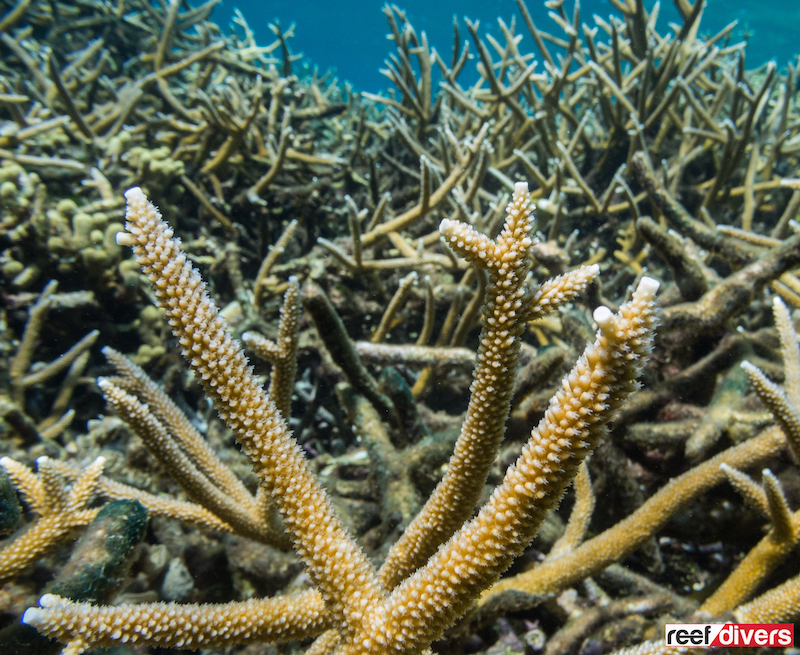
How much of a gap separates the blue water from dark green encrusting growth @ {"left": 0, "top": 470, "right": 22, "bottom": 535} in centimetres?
4508

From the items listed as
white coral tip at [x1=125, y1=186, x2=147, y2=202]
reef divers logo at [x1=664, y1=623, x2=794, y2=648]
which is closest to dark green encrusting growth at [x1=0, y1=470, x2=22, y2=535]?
white coral tip at [x1=125, y1=186, x2=147, y2=202]

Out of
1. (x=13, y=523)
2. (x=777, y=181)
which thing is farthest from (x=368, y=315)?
(x=777, y=181)

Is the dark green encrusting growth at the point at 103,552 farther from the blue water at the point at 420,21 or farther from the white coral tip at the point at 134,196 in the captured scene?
the blue water at the point at 420,21

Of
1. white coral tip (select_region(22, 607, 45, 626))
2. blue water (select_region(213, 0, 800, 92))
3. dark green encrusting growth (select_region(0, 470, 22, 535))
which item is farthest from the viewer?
blue water (select_region(213, 0, 800, 92))

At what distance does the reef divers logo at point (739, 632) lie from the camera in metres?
1.52

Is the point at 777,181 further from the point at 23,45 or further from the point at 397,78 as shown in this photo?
the point at 23,45

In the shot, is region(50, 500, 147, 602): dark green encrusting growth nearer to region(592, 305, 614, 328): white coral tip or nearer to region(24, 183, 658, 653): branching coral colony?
region(24, 183, 658, 653): branching coral colony

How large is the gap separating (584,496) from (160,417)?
190 cm

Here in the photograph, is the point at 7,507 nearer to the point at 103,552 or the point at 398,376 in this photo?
the point at 103,552

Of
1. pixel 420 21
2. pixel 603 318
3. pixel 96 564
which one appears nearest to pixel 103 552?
pixel 96 564

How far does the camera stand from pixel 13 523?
1723mm

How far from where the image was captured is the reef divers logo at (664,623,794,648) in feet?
4.99

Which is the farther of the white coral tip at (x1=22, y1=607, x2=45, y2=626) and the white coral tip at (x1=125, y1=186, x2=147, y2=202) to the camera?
the white coral tip at (x1=125, y1=186, x2=147, y2=202)

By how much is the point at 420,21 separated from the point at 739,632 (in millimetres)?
73145
